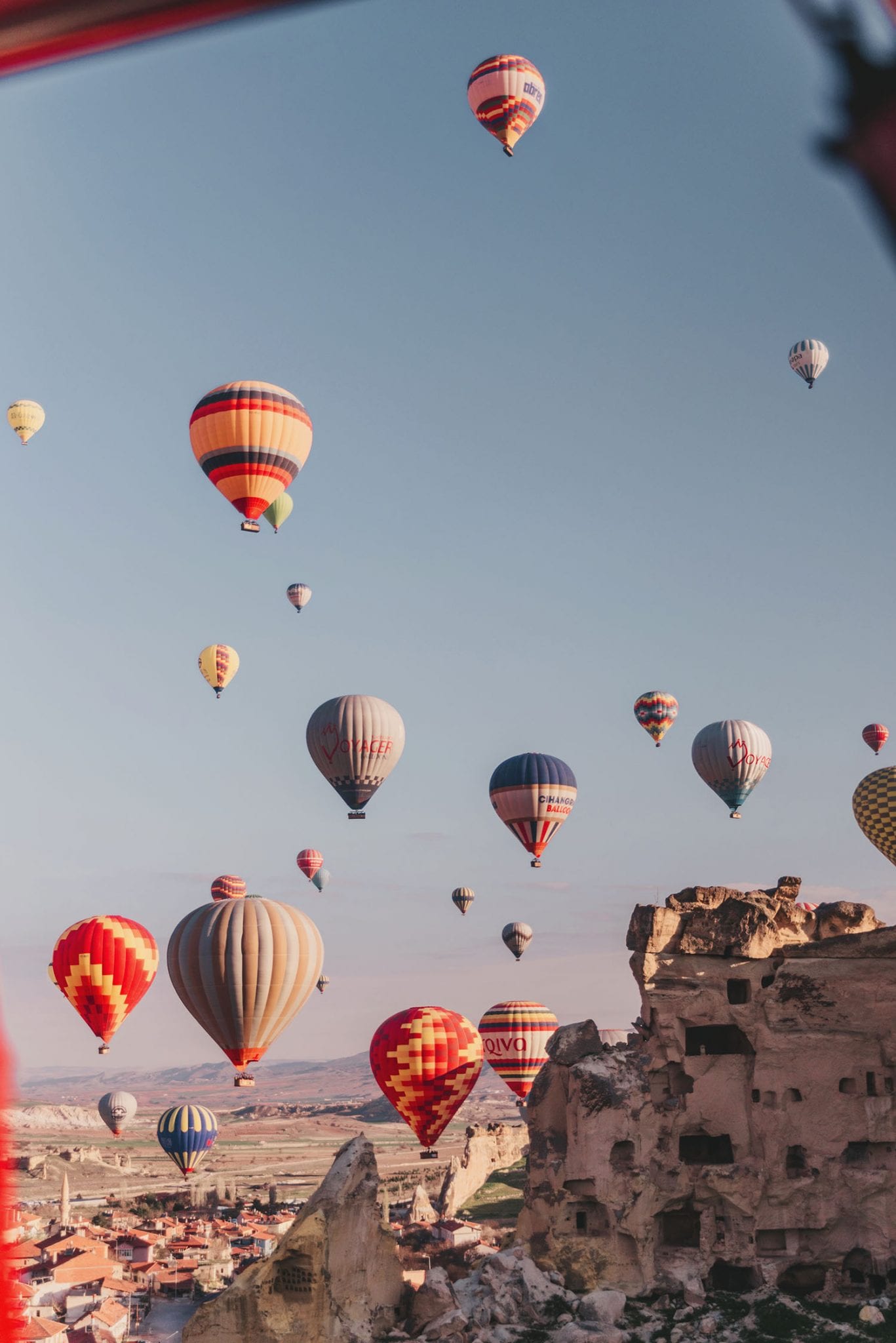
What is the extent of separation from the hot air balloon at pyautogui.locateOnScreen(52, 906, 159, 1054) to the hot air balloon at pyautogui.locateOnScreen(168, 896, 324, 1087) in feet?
15.5

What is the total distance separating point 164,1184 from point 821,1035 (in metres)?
73.8

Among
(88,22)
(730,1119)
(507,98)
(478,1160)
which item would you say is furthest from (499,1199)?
(88,22)

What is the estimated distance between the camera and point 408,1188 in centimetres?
7256

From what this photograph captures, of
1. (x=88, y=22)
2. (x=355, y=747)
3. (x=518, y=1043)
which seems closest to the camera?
(x=88, y=22)

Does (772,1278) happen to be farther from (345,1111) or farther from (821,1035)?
(345,1111)

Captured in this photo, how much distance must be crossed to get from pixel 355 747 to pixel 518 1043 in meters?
15.0

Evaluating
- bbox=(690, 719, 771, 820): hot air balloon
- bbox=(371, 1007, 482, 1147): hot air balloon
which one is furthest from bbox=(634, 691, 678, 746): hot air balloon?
bbox=(371, 1007, 482, 1147): hot air balloon

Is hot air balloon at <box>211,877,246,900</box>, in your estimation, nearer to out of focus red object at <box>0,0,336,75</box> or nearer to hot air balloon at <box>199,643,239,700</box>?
hot air balloon at <box>199,643,239,700</box>

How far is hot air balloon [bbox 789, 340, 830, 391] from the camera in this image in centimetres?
4747

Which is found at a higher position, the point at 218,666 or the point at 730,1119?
the point at 218,666

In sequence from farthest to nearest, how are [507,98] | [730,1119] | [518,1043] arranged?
[518,1043] < [507,98] < [730,1119]

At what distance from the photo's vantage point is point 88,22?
2.78 meters

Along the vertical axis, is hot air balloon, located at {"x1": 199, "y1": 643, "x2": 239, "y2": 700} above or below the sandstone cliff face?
above

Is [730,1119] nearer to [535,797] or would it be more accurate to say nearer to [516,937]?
[535,797]
